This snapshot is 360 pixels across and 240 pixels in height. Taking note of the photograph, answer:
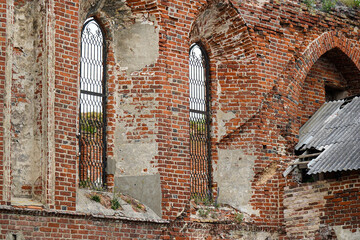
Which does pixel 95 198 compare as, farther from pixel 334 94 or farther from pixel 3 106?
pixel 334 94

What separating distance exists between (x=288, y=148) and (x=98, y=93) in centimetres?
389

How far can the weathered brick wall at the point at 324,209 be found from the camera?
14.1 metres

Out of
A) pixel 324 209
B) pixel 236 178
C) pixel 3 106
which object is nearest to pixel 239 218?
pixel 236 178

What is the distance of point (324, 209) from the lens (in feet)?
47.3

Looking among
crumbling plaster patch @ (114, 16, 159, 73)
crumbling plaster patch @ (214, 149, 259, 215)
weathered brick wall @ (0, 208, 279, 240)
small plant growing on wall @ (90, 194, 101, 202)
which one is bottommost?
weathered brick wall @ (0, 208, 279, 240)

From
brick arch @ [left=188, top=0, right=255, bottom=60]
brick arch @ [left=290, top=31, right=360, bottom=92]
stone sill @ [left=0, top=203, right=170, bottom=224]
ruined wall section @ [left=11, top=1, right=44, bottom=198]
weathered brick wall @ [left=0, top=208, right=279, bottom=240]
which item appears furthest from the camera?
brick arch @ [left=290, top=31, right=360, bottom=92]

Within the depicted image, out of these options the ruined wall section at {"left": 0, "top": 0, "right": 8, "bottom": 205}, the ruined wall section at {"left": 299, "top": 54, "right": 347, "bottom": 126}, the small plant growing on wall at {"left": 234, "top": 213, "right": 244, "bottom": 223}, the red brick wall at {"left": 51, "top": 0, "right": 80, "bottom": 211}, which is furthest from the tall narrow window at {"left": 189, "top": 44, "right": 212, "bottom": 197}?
the ruined wall section at {"left": 0, "top": 0, "right": 8, "bottom": 205}

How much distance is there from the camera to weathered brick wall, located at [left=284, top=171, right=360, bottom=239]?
14.1 metres

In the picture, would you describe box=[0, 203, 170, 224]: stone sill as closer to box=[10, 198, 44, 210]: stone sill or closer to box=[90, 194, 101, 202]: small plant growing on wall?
box=[10, 198, 44, 210]: stone sill

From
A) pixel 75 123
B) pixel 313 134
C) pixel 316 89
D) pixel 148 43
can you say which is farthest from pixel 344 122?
pixel 75 123

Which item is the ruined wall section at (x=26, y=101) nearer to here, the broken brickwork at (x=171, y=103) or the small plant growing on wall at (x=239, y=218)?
the broken brickwork at (x=171, y=103)

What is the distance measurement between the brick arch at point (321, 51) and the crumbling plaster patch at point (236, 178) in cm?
204

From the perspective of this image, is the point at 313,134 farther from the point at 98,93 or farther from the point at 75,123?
the point at 75,123

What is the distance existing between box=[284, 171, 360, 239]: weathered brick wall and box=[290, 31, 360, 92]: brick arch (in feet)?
7.95
